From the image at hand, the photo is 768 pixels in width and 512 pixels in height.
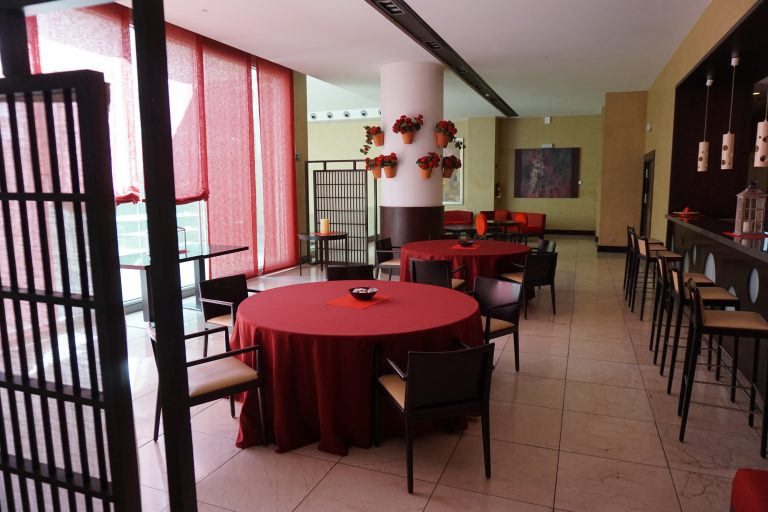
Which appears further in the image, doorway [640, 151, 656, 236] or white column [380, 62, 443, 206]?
doorway [640, 151, 656, 236]

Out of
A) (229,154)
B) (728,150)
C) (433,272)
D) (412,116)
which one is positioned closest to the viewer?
(433,272)

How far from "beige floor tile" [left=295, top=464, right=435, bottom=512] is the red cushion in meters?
1.29

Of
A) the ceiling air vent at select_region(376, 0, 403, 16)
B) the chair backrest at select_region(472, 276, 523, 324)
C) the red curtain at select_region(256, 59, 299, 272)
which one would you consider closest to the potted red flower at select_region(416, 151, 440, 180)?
the red curtain at select_region(256, 59, 299, 272)

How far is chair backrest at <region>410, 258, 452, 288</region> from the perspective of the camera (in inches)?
202

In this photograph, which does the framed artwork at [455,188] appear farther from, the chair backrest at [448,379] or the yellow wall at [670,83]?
the chair backrest at [448,379]

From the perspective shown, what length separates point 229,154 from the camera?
301 inches

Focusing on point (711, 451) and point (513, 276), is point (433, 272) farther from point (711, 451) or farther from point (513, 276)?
point (711, 451)

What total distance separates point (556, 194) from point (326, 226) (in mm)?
9005

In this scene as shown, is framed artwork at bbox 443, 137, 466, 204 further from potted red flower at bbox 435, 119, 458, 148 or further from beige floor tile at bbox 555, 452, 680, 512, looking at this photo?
beige floor tile at bbox 555, 452, 680, 512

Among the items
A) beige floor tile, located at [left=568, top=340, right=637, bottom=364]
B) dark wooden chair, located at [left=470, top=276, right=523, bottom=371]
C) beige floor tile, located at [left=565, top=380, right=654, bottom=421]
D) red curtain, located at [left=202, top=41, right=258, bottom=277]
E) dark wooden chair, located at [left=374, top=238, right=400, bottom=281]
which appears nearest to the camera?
beige floor tile, located at [left=565, top=380, right=654, bottom=421]

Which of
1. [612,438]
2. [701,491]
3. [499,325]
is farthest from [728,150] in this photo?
[701,491]

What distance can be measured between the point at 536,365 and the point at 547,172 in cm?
1155

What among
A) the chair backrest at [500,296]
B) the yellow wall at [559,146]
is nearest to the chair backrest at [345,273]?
the chair backrest at [500,296]

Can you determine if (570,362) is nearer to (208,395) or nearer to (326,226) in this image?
(208,395)
